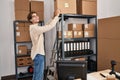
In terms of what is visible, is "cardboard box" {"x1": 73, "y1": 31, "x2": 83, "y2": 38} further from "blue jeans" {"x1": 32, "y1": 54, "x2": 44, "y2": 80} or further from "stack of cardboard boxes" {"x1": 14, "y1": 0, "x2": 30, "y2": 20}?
"stack of cardboard boxes" {"x1": 14, "y1": 0, "x2": 30, "y2": 20}

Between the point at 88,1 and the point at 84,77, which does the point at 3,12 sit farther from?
the point at 84,77

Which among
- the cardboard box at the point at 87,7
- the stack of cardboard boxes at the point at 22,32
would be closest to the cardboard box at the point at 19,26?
the stack of cardboard boxes at the point at 22,32

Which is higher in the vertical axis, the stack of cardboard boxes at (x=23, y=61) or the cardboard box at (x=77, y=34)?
the cardboard box at (x=77, y=34)

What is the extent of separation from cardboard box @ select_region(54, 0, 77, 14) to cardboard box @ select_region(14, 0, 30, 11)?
2.76 ft

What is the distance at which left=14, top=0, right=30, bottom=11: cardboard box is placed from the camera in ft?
11.0

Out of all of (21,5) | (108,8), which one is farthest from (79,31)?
(21,5)

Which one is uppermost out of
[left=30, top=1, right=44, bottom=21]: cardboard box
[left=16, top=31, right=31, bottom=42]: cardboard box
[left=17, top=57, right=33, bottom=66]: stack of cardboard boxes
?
[left=30, top=1, right=44, bottom=21]: cardboard box

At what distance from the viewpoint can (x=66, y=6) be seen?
9.84 ft

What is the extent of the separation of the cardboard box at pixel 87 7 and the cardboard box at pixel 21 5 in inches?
48.9

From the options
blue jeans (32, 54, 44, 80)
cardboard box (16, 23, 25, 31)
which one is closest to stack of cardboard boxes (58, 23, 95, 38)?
blue jeans (32, 54, 44, 80)

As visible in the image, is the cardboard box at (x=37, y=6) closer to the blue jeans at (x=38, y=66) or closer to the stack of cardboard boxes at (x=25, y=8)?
the stack of cardboard boxes at (x=25, y=8)

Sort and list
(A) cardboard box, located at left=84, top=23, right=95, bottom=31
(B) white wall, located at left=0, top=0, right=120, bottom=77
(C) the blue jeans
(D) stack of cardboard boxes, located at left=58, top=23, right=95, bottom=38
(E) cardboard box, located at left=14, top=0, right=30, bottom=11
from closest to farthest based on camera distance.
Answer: (C) the blue jeans < (D) stack of cardboard boxes, located at left=58, top=23, right=95, bottom=38 < (A) cardboard box, located at left=84, top=23, right=95, bottom=31 < (E) cardboard box, located at left=14, top=0, right=30, bottom=11 < (B) white wall, located at left=0, top=0, right=120, bottom=77

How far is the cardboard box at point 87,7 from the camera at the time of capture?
3162 millimetres

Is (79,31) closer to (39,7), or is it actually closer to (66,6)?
(66,6)
